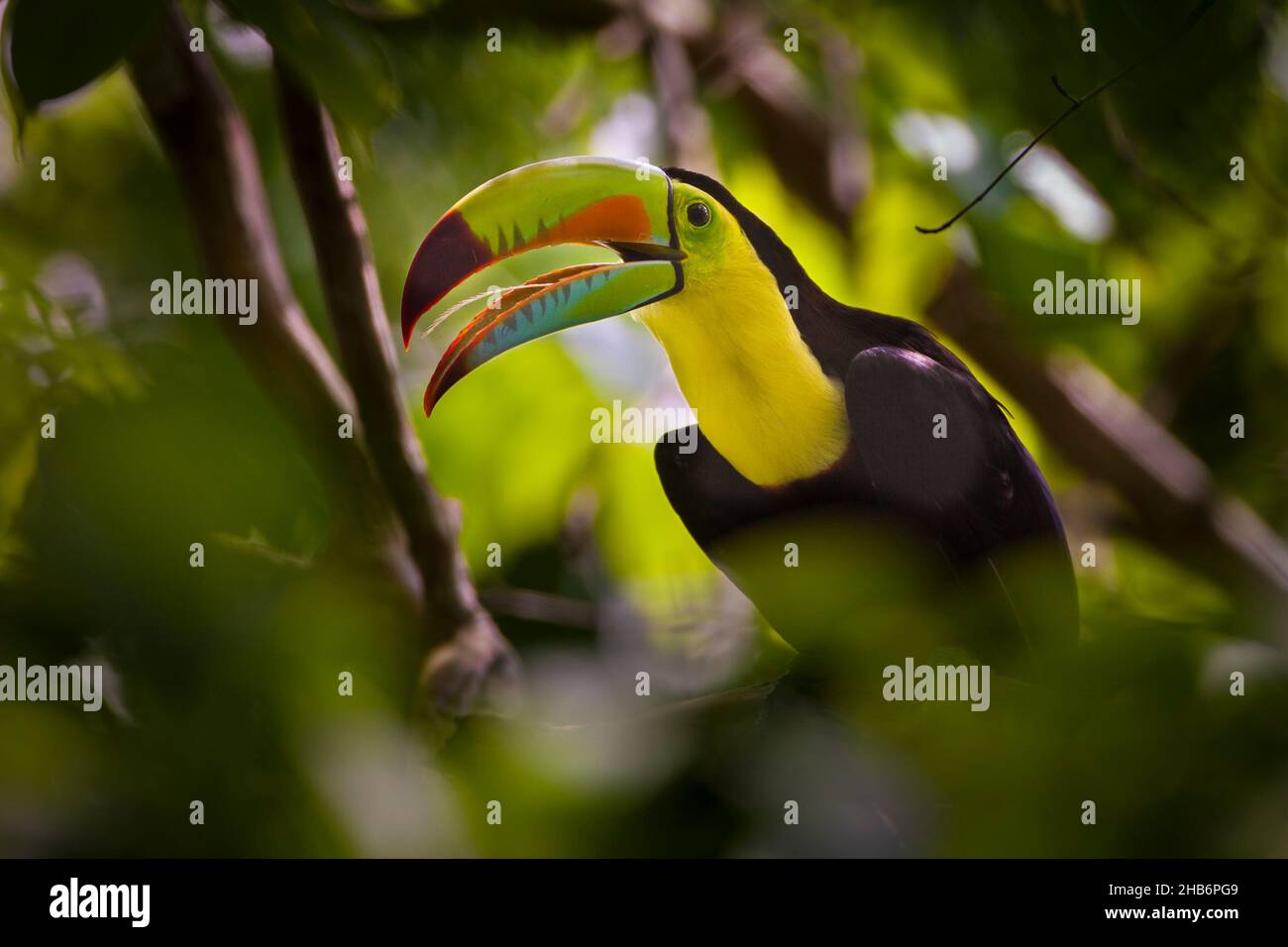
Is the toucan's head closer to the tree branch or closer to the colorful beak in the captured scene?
the colorful beak

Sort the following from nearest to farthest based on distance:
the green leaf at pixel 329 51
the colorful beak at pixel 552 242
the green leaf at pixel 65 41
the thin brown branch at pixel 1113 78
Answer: the green leaf at pixel 65 41 < the green leaf at pixel 329 51 < the thin brown branch at pixel 1113 78 < the colorful beak at pixel 552 242

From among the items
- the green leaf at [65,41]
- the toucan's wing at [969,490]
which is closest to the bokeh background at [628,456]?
the green leaf at [65,41]

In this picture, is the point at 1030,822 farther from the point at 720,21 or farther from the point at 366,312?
the point at 720,21

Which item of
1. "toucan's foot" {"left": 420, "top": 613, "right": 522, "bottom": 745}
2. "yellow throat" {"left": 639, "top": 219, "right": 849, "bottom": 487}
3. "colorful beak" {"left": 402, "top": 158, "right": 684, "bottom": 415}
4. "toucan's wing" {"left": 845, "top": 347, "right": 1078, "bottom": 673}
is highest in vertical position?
"colorful beak" {"left": 402, "top": 158, "right": 684, "bottom": 415}

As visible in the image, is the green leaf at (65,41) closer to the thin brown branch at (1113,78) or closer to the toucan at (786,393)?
the toucan at (786,393)

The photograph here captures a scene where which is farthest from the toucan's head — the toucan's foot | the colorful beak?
the toucan's foot

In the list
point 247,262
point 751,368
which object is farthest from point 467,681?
point 247,262

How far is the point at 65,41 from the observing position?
154cm

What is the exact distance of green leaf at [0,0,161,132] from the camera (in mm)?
1529

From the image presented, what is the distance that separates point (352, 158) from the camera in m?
2.19

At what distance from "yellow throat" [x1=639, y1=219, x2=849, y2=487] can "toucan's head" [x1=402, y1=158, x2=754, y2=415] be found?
26mm

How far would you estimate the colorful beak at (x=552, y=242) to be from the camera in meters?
1.90

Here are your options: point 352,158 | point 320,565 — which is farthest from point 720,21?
point 320,565

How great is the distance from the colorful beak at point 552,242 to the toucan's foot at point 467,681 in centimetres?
51
